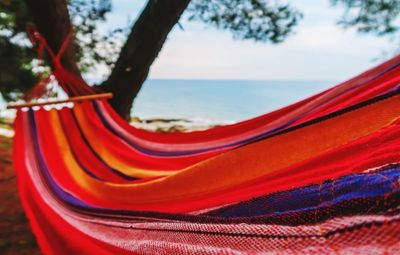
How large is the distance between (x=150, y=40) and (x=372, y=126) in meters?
1.24

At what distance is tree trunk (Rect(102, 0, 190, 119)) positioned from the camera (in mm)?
1781

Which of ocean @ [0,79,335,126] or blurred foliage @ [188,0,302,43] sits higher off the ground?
blurred foliage @ [188,0,302,43]

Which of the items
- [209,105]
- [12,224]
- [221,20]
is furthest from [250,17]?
[209,105]

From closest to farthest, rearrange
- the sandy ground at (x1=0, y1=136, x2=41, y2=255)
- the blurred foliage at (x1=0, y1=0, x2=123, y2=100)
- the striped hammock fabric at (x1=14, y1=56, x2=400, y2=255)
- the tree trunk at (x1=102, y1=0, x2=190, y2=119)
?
the striped hammock fabric at (x1=14, y1=56, x2=400, y2=255)
the sandy ground at (x1=0, y1=136, x2=41, y2=255)
the tree trunk at (x1=102, y1=0, x2=190, y2=119)
the blurred foliage at (x1=0, y1=0, x2=123, y2=100)

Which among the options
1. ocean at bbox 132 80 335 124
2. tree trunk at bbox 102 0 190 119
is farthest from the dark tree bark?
ocean at bbox 132 80 335 124

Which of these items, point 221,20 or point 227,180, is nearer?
point 227,180

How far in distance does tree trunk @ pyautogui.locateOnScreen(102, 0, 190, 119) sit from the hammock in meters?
0.31

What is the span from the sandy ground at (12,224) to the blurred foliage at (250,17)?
5.07ft

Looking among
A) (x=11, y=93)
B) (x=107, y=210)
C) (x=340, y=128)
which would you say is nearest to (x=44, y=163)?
(x=107, y=210)

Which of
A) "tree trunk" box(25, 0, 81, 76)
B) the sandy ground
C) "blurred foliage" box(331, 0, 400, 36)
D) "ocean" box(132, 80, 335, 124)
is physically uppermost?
"blurred foliage" box(331, 0, 400, 36)

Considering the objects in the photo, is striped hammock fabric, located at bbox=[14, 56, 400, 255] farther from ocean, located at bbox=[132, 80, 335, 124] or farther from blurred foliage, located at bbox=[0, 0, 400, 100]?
ocean, located at bbox=[132, 80, 335, 124]

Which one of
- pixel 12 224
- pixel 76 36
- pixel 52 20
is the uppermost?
pixel 52 20

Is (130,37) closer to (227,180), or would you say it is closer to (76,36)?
(76,36)

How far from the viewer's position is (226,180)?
0.88m
